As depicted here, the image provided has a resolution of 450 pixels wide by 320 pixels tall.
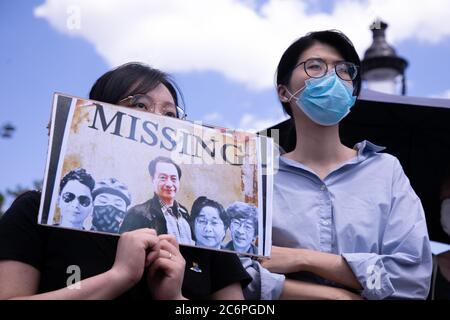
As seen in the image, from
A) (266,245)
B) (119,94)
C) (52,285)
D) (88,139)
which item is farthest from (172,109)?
(52,285)

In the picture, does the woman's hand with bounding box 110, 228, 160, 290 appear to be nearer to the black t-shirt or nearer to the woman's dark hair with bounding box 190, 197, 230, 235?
the black t-shirt

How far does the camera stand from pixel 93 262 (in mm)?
2053

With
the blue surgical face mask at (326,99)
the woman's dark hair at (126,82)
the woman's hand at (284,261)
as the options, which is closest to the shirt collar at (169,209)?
the woman's dark hair at (126,82)

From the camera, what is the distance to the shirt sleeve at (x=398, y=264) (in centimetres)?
247

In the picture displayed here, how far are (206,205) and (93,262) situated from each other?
43 cm

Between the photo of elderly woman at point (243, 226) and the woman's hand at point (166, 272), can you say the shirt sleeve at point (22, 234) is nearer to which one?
the woman's hand at point (166, 272)

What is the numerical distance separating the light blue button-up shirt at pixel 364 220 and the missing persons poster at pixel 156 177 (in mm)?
444

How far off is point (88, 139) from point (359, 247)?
47.2 inches

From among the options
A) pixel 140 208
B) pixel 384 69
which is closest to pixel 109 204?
pixel 140 208

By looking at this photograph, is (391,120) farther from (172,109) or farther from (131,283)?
(131,283)

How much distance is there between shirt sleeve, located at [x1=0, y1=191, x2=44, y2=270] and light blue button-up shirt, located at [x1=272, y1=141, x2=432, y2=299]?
3.41ft

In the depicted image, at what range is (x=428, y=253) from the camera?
2547mm

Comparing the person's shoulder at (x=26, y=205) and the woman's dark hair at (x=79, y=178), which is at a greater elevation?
the woman's dark hair at (x=79, y=178)

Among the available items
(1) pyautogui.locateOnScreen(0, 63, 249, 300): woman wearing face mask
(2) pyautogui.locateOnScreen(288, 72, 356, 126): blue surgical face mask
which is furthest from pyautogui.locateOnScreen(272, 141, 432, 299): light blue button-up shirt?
(1) pyautogui.locateOnScreen(0, 63, 249, 300): woman wearing face mask
